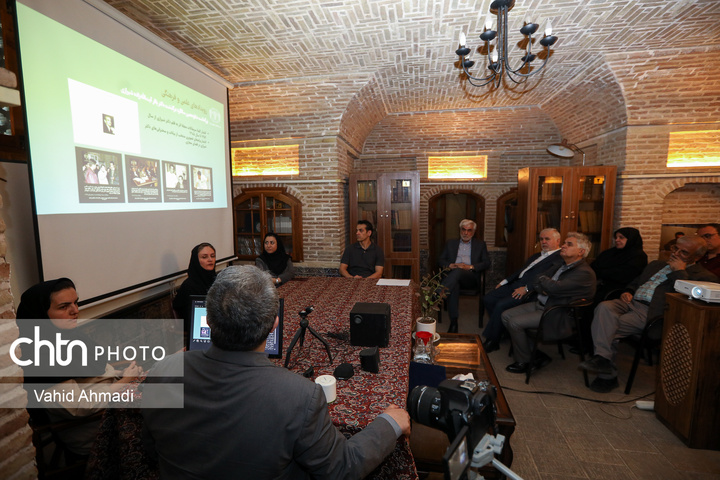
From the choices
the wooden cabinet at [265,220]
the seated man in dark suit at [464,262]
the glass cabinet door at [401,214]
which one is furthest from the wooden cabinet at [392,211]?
the wooden cabinet at [265,220]

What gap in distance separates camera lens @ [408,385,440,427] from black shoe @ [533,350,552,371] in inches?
116

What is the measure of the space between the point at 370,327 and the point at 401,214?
13.3 ft

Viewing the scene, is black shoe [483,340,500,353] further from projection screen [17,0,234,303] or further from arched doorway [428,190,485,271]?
arched doorway [428,190,485,271]

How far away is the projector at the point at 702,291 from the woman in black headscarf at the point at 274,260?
393cm

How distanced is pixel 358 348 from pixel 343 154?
14.0ft

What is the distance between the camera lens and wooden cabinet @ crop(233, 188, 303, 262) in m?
5.79

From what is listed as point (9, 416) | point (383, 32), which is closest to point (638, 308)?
point (383, 32)

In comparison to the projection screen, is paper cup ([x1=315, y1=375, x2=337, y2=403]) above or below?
below

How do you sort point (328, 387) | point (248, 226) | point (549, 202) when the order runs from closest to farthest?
1. point (328, 387)
2. point (549, 202)
3. point (248, 226)

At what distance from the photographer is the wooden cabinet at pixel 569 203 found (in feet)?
16.9

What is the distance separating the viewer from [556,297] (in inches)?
142

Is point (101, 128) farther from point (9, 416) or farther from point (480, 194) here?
point (480, 194)

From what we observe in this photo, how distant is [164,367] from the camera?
1.27 metres

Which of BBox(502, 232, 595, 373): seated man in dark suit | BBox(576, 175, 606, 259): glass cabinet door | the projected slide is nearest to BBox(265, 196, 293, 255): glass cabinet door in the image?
the projected slide
